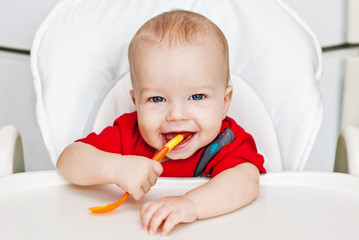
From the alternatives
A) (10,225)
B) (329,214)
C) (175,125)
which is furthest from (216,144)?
(10,225)

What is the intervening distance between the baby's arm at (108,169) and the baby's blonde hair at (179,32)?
19 cm

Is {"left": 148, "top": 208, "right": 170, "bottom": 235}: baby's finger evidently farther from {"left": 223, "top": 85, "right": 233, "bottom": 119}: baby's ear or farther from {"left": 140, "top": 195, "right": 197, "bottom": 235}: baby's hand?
{"left": 223, "top": 85, "right": 233, "bottom": 119}: baby's ear

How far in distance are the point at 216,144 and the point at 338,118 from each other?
97 centimetres

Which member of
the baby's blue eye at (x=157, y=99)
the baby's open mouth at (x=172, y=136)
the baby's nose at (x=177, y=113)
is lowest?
the baby's open mouth at (x=172, y=136)

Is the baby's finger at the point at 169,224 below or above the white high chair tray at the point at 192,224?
above

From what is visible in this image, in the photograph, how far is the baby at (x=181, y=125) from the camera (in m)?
0.70

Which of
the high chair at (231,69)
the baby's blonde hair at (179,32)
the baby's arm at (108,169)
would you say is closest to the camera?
the baby's arm at (108,169)

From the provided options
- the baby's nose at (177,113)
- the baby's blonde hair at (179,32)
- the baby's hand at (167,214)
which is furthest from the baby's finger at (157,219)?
the baby's blonde hair at (179,32)

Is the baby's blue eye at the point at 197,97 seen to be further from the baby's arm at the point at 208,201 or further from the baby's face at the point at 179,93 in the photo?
the baby's arm at the point at 208,201

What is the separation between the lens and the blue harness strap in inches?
33.2

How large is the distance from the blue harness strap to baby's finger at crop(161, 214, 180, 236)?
0.26 metres

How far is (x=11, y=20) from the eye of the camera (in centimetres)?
158

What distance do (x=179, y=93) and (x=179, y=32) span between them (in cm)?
11

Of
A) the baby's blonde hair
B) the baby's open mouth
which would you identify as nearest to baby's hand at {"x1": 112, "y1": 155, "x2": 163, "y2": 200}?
the baby's open mouth
